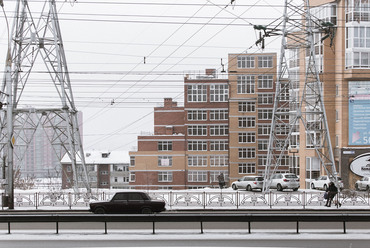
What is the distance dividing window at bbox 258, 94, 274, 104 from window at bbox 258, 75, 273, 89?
114 cm

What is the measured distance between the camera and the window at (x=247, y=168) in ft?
230

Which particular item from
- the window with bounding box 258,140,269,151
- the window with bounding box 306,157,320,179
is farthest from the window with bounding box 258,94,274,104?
the window with bounding box 306,157,320,179

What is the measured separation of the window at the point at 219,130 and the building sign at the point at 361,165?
27316mm

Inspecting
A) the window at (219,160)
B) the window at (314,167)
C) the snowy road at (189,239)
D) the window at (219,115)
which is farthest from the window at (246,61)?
the snowy road at (189,239)

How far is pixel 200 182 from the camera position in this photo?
70812 mm

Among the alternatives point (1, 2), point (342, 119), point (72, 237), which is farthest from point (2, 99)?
point (342, 119)

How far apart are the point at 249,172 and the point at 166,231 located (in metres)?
51.7

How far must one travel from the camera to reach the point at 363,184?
43688mm

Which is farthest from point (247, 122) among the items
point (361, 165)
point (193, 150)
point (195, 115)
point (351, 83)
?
point (361, 165)

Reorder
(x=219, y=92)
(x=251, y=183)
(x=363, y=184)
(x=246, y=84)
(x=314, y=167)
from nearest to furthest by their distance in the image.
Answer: (x=363, y=184) < (x=251, y=183) < (x=314, y=167) < (x=246, y=84) < (x=219, y=92)

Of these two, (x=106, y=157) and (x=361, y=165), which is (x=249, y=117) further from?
(x=106, y=157)

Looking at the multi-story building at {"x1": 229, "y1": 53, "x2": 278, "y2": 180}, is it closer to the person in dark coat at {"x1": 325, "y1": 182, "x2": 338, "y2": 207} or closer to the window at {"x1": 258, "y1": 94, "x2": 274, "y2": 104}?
the window at {"x1": 258, "y1": 94, "x2": 274, "y2": 104}

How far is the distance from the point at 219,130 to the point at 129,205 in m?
46.7

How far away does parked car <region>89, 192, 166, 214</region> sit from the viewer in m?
25.2
